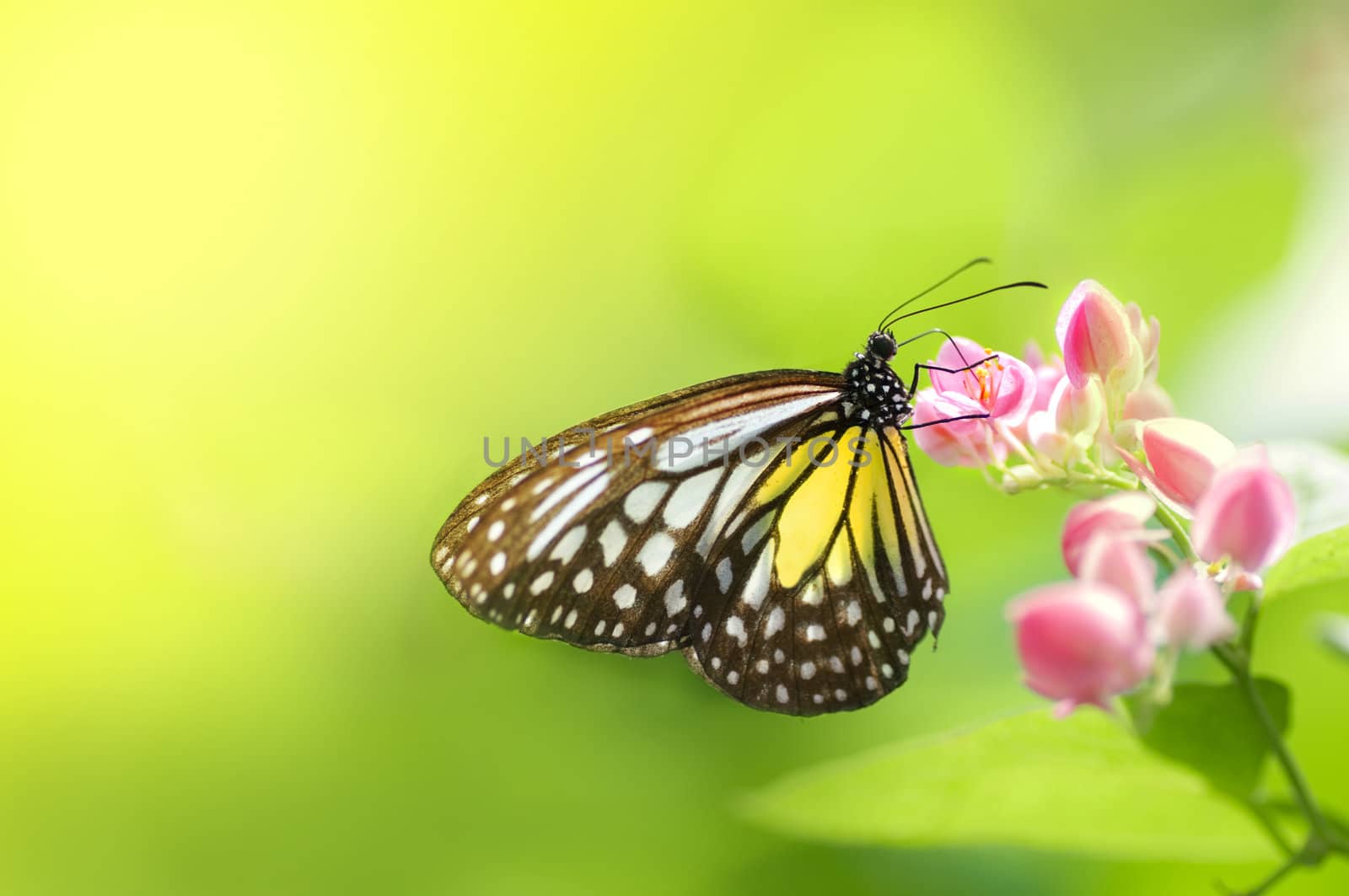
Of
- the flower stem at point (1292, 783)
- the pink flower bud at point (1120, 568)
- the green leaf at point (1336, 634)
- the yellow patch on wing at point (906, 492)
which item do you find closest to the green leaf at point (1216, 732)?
the flower stem at point (1292, 783)

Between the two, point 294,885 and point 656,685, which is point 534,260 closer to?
point 656,685

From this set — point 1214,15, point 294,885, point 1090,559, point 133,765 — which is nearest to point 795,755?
point 294,885

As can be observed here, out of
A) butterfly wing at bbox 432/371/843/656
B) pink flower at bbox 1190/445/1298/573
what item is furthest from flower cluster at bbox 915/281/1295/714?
butterfly wing at bbox 432/371/843/656

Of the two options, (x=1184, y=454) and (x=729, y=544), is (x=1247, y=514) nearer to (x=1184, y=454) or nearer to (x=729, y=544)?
(x=1184, y=454)

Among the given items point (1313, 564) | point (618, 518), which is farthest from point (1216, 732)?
point (618, 518)

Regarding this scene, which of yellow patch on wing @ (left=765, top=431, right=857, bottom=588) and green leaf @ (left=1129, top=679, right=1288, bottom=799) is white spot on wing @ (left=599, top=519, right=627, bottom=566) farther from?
green leaf @ (left=1129, top=679, right=1288, bottom=799)

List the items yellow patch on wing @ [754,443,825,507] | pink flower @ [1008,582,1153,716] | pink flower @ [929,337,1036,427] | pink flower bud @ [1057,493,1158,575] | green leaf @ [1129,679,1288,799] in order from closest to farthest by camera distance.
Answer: pink flower @ [1008,582,1153,716], pink flower bud @ [1057,493,1158,575], green leaf @ [1129,679,1288,799], pink flower @ [929,337,1036,427], yellow patch on wing @ [754,443,825,507]

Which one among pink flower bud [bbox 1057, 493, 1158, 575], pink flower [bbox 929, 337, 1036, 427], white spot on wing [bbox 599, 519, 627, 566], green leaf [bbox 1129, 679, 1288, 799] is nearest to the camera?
pink flower bud [bbox 1057, 493, 1158, 575]
